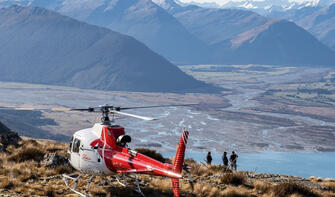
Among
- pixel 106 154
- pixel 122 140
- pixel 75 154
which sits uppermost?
pixel 122 140

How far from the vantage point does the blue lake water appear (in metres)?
134

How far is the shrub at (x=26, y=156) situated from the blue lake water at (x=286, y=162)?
109 metres

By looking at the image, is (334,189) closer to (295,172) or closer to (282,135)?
(295,172)

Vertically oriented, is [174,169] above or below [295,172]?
above

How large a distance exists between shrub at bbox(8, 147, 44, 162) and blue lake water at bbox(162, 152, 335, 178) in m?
109

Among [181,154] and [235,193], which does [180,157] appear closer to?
[181,154]

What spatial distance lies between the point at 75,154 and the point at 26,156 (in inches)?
233

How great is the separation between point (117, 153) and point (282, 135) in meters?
188

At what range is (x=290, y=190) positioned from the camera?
54.1 feet

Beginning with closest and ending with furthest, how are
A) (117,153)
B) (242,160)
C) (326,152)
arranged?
1. (117,153)
2. (242,160)
3. (326,152)

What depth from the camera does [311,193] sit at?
55.1ft

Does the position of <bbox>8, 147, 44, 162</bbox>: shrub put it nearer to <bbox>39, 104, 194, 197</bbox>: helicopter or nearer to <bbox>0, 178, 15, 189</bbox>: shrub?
<bbox>0, 178, 15, 189</bbox>: shrub

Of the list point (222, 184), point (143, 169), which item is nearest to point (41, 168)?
point (143, 169)

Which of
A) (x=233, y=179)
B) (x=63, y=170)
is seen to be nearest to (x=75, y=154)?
(x=63, y=170)
